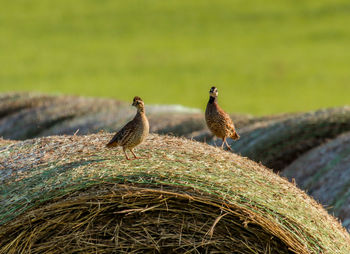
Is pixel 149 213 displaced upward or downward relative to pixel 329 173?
upward

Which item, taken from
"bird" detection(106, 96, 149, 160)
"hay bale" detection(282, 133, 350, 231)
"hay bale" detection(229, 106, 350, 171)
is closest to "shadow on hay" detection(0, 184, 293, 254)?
"bird" detection(106, 96, 149, 160)

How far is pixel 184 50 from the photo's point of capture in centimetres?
4753

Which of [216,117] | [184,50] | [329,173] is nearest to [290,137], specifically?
[329,173]

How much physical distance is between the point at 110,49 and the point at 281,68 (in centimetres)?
1220

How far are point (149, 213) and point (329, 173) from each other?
269 inches

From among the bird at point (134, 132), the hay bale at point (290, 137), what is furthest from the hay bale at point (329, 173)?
the bird at point (134, 132)

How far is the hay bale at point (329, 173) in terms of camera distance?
38.0 feet

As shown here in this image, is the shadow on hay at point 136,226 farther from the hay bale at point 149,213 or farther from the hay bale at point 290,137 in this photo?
the hay bale at point 290,137

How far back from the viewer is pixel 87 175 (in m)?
6.61

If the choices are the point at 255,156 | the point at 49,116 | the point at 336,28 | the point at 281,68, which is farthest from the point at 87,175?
the point at 336,28

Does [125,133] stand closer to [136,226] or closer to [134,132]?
[134,132]

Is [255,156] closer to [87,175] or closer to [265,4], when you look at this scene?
[87,175]

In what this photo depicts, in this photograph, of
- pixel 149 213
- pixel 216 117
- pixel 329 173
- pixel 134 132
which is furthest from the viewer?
pixel 329 173

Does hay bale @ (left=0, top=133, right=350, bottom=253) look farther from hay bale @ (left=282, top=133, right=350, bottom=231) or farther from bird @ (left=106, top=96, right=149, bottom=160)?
hay bale @ (left=282, top=133, right=350, bottom=231)
